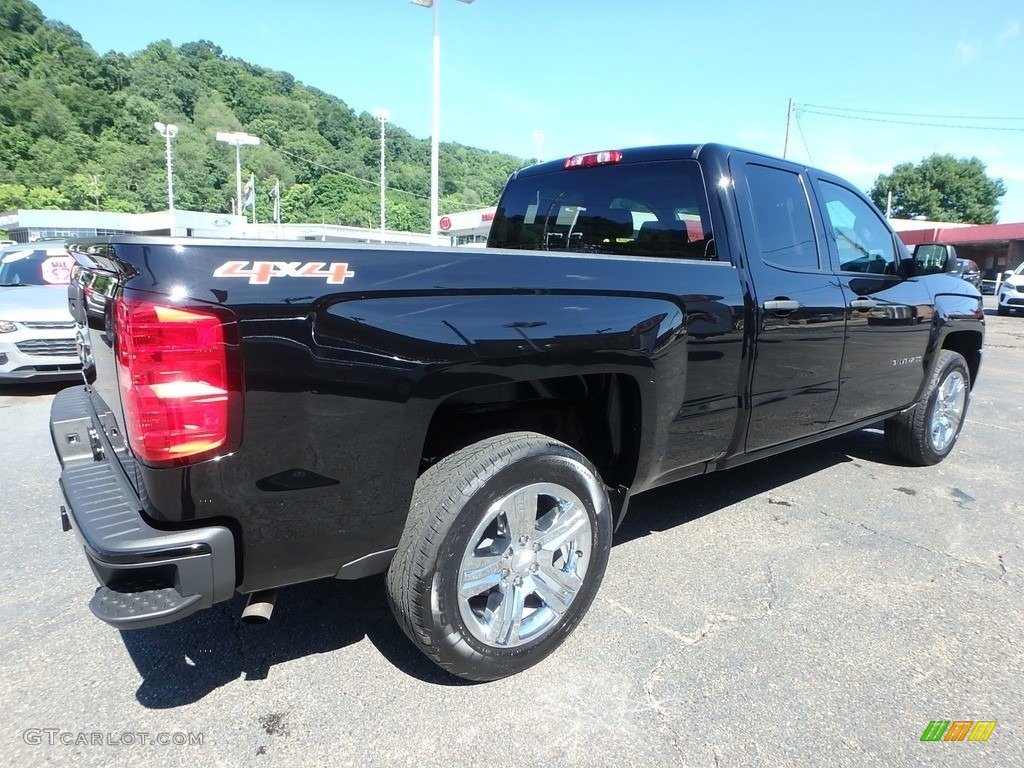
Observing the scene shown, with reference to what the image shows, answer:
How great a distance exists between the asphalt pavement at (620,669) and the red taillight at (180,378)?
3.26 ft

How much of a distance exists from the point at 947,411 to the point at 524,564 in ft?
13.8

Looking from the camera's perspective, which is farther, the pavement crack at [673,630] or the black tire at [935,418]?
the black tire at [935,418]

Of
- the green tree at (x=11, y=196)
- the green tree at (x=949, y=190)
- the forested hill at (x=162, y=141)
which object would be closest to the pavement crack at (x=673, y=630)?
the forested hill at (x=162, y=141)

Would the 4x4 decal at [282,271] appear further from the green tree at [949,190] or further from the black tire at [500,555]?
the green tree at [949,190]

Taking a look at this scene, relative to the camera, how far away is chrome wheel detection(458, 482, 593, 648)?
222 centimetres

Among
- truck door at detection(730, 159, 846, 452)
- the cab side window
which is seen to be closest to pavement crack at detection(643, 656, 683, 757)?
truck door at detection(730, 159, 846, 452)

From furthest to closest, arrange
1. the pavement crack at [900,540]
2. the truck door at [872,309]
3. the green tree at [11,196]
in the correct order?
the green tree at [11,196], the truck door at [872,309], the pavement crack at [900,540]

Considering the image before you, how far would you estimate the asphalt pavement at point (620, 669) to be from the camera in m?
2.04

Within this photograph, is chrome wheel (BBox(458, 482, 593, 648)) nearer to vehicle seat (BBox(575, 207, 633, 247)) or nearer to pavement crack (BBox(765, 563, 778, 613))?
pavement crack (BBox(765, 563, 778, 613))

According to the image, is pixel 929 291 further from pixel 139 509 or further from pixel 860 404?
pixel 139 509

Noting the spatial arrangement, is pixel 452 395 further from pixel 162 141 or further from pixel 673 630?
pixel 162 141

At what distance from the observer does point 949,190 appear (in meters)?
69.1

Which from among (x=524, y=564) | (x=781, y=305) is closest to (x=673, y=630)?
(x=524, y=564)

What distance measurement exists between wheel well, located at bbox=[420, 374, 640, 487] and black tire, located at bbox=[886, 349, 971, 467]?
298 centimetres
